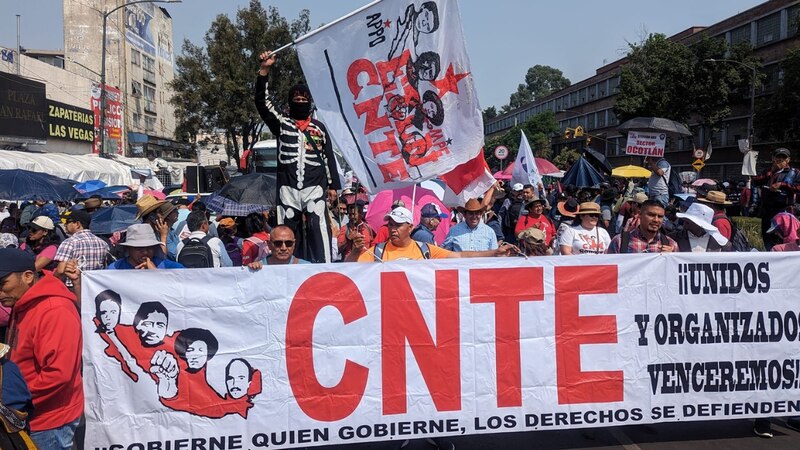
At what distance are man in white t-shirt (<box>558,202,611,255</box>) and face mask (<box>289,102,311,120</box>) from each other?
274cm

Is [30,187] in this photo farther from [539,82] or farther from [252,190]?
[539,82]

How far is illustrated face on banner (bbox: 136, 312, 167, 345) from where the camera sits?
4594 mm

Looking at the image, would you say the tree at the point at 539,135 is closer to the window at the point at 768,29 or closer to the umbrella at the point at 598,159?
the window at the point at 768,29

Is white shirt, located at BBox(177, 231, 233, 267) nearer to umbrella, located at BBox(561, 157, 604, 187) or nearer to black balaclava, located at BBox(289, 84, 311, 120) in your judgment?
black balaclava, located at BBox(289, 84, 311, 120)

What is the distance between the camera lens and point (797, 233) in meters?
6.69

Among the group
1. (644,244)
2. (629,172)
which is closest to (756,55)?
(629,172)

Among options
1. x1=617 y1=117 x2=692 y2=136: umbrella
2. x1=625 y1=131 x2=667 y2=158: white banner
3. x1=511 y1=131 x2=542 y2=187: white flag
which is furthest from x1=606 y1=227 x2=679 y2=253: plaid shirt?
x1=617 y1=117 x2=692 y2=136: umbrella

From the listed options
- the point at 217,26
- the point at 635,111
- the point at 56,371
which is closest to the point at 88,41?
the point at 217,26

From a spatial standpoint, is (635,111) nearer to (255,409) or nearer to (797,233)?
(797,233)

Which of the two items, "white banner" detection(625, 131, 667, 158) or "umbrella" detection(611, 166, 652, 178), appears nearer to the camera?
"white banner" detection(625, 131, 667, 158)

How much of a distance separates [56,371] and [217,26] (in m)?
31.0

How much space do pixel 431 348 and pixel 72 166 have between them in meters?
22.8

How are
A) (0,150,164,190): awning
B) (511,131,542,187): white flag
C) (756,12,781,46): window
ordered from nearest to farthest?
(511,131,542,187): white flag → (0,150,164,190): awning → (756,12,781,46): window

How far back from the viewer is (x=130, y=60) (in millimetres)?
53000
